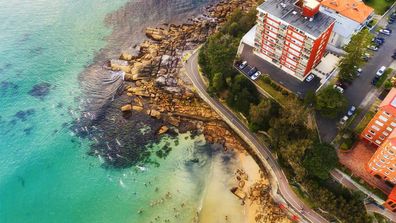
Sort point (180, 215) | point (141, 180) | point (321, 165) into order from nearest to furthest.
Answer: point (321, 165)
point (180, 215)
point (141, 180)

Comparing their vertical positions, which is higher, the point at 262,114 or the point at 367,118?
the point at 262,114

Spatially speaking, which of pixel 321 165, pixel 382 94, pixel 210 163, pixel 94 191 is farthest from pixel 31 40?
pixel 382 94

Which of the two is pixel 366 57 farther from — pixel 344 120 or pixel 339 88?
pixel 344 120

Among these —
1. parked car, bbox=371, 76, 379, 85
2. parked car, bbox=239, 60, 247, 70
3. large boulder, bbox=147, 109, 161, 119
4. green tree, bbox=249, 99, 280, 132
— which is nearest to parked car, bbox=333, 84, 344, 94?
parked car, bbox=371, 76, 379, 85

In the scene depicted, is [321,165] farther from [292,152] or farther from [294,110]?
[294,110]

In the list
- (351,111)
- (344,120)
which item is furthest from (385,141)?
(351,111)

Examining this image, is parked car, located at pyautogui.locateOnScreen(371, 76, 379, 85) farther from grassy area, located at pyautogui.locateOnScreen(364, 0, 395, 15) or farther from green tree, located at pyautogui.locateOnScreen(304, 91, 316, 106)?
grassy area, located at pyautogui.locateOnScreen(364, 0, 395, 15)
